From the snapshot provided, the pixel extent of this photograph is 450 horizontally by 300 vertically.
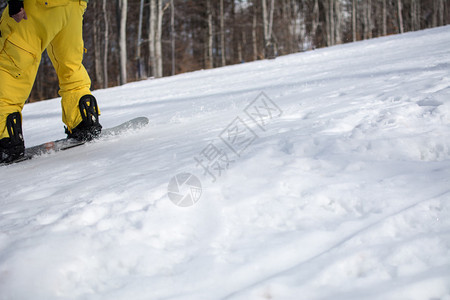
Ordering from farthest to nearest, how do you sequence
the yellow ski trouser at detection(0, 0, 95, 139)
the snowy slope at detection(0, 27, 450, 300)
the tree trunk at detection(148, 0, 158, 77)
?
1. the tree trunk at detection(148, 0, 158, 77)
2. the yellow ski trouser at detection(0, 0, 95, 139)
3. the snowy slope at detection(0, 27, 450, 300)

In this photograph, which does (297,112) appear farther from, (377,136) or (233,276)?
(233,276)

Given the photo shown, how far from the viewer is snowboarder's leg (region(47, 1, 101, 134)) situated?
2193 millimetres

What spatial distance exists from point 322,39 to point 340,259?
931 inches

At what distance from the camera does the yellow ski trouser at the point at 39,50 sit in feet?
6.34

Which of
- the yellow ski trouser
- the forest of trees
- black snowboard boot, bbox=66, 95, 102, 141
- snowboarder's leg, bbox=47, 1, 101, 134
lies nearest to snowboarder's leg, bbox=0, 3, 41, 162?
the yellow ski trouser

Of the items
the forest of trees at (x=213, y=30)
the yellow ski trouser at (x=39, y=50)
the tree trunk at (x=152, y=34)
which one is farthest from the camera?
the forest of trees at (x=213, y=30)

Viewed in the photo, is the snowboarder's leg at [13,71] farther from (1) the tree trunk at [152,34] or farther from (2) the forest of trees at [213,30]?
(2) the forest of trees at [213,30]

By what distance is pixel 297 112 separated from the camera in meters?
2.08

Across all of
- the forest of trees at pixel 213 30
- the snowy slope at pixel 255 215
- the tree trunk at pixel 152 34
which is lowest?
the snowy slope at pixel 255 215

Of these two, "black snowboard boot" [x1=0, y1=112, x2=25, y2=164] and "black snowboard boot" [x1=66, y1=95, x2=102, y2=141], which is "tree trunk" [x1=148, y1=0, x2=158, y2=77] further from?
"black snowboard boot" [x1=0, y1=112, x2=25, y2=164]

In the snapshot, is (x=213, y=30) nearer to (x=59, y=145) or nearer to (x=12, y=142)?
A: (x=59, y=145)

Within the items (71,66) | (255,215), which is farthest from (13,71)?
(255,215)

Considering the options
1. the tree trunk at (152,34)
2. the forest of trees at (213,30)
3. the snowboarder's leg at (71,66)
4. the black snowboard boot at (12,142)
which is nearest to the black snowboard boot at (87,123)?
the snowboarder's leg at (71,66)

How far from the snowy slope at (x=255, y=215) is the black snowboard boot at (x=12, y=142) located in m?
0.17
